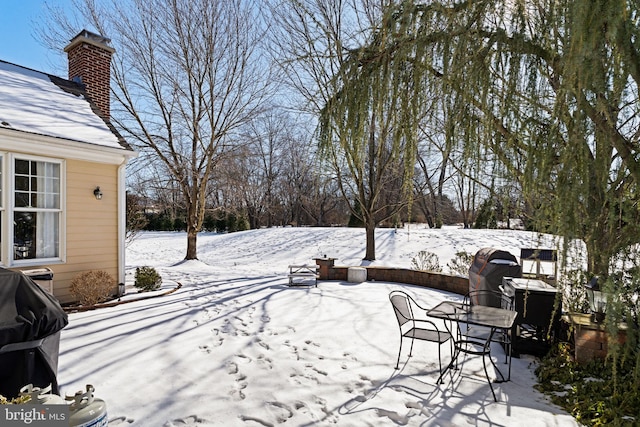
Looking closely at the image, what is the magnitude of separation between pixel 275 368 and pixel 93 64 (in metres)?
9.11

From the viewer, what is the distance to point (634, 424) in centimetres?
282

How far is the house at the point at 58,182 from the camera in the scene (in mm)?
6121

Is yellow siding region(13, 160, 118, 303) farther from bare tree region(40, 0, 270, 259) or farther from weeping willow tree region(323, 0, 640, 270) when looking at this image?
weeping willow tree region(323, 0, 640, 270)

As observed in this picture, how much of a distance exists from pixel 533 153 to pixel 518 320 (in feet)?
10.4

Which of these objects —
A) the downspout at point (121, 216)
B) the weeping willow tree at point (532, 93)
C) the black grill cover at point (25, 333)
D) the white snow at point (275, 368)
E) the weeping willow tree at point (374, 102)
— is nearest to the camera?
the weeping willow tree at point (532, 93)

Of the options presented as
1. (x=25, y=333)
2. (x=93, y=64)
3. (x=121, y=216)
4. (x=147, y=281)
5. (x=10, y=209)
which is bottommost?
(x=147, y=281)

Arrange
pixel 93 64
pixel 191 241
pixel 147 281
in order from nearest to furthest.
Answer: pixel 147 281 → pixel 93 64 → pixel 191 241

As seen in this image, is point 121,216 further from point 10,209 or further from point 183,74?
point 183,74

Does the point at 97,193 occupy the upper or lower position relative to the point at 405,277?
upper

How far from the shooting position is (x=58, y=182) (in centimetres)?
671

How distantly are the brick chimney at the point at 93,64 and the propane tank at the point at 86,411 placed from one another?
859 centimetres

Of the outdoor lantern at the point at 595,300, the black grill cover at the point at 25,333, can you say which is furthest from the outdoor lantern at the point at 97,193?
the outdoor lantern at the point at 595,300

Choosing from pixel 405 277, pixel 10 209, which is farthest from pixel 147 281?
pixel 405 277

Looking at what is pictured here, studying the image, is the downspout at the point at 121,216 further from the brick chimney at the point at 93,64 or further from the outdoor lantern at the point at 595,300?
the outdoor lantern at the point at 595,300
